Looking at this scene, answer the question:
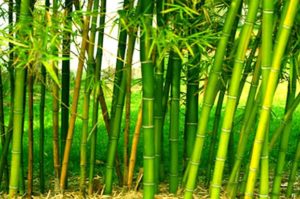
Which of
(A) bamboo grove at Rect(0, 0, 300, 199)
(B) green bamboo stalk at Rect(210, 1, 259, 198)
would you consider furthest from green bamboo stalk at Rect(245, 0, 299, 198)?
(B) green bamboo stalk at Rect(210, 1, 259, 198)

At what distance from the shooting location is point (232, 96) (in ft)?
7.55

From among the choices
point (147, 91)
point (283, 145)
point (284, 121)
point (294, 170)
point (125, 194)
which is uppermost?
point (147, 91)

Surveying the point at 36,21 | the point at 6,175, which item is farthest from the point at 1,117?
the point at 36,21

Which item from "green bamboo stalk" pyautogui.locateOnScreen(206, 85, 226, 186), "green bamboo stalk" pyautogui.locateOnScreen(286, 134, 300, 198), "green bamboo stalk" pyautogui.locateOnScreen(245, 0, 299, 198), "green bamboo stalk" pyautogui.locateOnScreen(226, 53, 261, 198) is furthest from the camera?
"green bamboo stalk" pyautogui.locateOnScreen(206, 85, 226, 186)

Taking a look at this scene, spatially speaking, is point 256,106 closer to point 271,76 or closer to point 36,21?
point 271,76

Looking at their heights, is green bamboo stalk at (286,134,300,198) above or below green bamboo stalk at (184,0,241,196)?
below

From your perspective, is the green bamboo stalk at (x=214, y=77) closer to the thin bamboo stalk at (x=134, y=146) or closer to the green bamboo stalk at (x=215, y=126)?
the thin bamboo stalk at (x=134, y=146)

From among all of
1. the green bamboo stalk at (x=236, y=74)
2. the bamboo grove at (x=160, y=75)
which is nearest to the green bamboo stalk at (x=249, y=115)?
the bamboo grove at (x=160, y=75)

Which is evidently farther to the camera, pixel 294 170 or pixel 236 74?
pixel 294 170

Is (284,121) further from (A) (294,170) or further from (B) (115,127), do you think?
(B) (115,127)

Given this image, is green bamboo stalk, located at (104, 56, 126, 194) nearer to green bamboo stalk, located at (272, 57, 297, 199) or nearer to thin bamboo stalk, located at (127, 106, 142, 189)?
thin bamboo stalk, located at (127, 106, 142, 189)

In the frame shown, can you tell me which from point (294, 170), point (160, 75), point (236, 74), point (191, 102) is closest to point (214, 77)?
point (236, 74)

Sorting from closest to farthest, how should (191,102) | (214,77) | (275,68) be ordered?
(275,68), (214,77), (191,102)

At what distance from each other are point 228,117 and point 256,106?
→ 26cm
